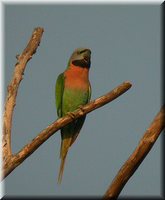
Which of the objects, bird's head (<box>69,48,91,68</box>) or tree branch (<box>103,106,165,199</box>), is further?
bird's head (<box>69,48,91,68</box>)

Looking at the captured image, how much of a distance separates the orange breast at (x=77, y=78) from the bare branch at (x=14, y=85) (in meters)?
0.85

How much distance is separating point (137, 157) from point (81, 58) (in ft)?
6.29

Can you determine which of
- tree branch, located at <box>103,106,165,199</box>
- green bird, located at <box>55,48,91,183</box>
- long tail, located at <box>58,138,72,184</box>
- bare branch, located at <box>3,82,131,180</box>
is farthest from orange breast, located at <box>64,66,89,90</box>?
tree branch, located at <box>103,106,165,199</box>

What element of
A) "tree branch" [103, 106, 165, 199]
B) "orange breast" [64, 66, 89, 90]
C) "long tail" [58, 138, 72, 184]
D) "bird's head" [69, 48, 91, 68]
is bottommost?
"long tail" [58, 138, 72, 184]

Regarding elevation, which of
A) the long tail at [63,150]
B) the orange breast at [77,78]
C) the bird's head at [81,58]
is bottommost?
the long tail at [63,150]

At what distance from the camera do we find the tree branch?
2.91 metres

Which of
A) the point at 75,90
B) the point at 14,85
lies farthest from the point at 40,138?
the point at 75,90

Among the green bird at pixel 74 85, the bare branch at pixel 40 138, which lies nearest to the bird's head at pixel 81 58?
the green bird at pixel 74 85

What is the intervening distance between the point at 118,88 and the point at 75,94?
55.6 inches

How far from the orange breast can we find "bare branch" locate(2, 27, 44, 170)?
853mm

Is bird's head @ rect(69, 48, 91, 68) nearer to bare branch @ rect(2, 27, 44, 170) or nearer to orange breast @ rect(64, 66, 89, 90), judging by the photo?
orange breast @ rect(64, 66, 89, 90)

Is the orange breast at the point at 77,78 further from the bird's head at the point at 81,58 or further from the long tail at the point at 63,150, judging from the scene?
the long tail at the point at 63,150

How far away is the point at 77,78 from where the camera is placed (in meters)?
4.66

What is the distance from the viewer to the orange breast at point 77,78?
4.64 meters
